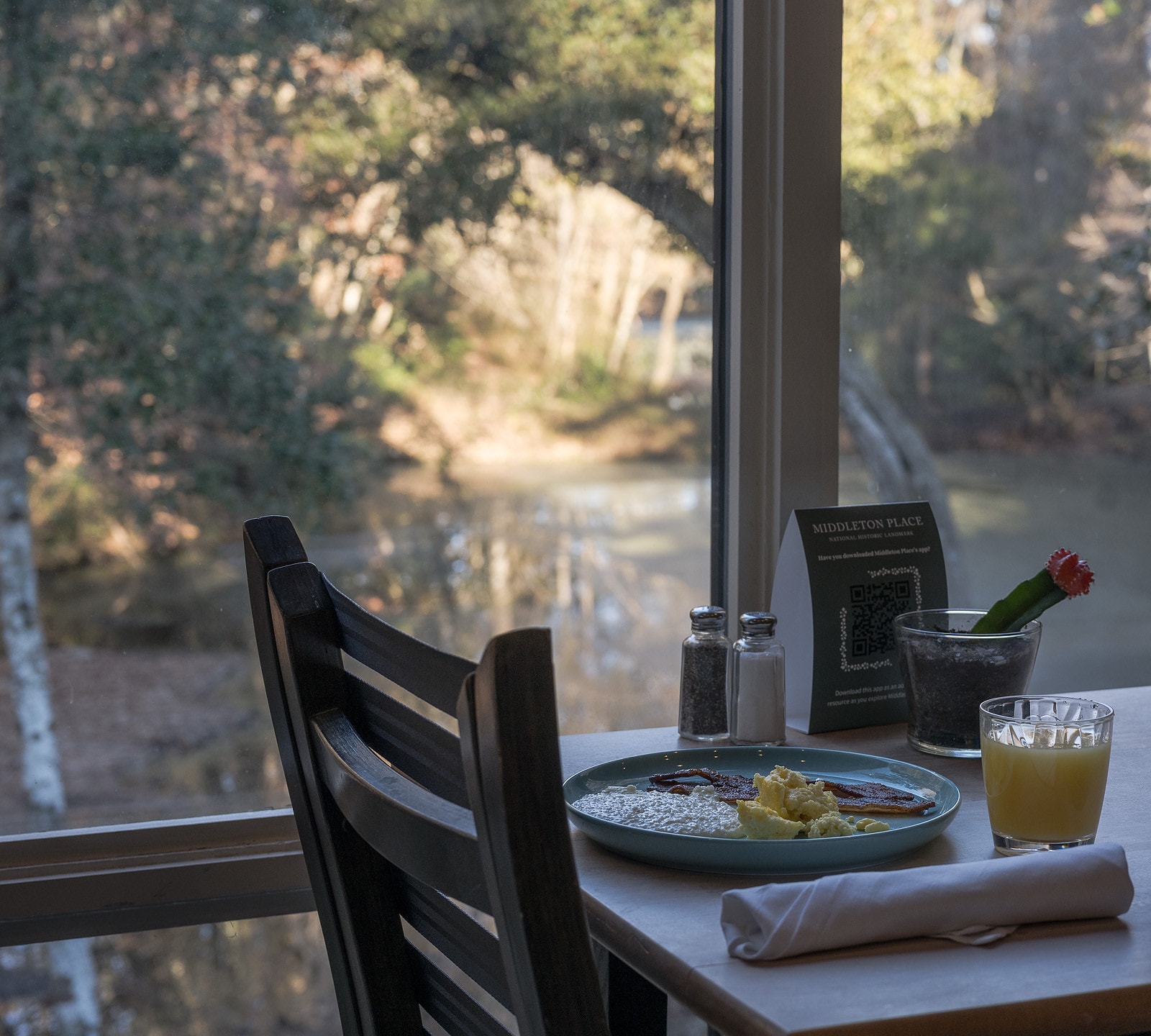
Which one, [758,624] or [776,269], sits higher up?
[776,269]

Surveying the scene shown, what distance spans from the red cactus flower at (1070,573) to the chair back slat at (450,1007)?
0.72 m

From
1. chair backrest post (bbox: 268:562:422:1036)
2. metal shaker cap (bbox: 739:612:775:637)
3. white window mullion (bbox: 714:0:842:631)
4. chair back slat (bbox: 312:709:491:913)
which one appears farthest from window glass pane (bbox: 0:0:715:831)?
chair back slat (bbox: 312:709:491:913)

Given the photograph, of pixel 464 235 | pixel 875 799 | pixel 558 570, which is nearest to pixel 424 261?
pixel 464 235

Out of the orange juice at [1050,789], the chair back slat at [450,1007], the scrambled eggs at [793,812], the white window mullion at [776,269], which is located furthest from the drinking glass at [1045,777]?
the white window mullion at [776,269]

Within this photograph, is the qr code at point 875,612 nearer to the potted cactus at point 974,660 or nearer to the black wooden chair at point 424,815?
the potted cactus at point 974,660

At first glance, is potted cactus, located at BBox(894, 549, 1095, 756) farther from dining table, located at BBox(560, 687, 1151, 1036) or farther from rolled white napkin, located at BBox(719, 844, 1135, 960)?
rolled white napkin, located at BBox(719, 844, 1135, 960)

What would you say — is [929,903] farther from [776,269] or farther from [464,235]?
[464,235]

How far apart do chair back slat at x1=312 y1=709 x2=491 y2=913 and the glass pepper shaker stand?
0.61 metres

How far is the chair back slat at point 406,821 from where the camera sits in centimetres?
62

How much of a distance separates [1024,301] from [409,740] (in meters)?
1.53

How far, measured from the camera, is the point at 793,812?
0.96m

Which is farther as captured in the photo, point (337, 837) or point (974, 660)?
point (974, 660)

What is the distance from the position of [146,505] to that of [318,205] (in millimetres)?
518

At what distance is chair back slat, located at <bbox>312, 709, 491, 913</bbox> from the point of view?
62 centimetres
